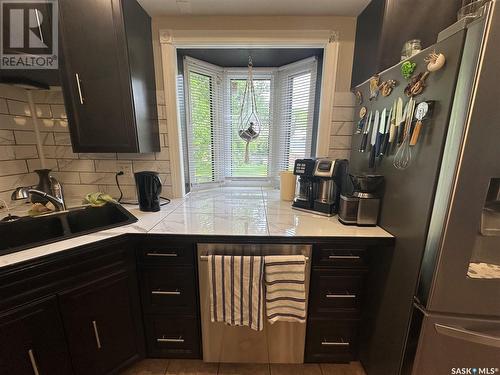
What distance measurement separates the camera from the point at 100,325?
3.56 ft

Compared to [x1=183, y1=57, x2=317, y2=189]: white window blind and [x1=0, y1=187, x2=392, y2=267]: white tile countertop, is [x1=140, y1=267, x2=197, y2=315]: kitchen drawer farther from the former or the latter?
[x1=183, y1=57, x2=317, y2=189]: white window blind

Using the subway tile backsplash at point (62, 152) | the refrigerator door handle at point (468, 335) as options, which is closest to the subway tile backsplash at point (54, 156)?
the subway tile backsplash at point (62, 152)

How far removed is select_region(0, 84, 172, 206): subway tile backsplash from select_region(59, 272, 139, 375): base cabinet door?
2.71ft

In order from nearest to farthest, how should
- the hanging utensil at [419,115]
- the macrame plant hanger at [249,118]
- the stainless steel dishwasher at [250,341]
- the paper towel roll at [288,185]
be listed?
the hanging utensil at [419,115]
the stainless steel dishwasher at [250,341]
the paper towel roll at [288,185]
the macrame plant hanger at [249,118]

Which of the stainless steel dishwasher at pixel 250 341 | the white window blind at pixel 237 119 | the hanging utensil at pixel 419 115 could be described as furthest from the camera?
the white window blind at pixel 237 119

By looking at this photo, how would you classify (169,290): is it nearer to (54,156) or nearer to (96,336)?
(96,336)

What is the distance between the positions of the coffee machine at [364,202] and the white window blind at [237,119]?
2.53 ft

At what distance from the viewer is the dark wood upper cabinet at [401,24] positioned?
1078mm

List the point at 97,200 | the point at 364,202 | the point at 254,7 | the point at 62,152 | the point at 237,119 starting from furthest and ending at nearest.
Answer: the point at 237,119 < the point at 62,152 < the point at 97,200 < the point at 254,7 < the point at 364,202

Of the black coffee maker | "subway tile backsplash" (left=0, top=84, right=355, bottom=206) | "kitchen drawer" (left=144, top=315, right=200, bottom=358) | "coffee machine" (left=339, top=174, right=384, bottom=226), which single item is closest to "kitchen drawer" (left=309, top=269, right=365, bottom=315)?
"coffee machine" (left=339, top=174, right=384, bottom=226)

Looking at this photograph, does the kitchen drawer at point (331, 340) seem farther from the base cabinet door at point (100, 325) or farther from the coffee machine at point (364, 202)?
the base cabinet door at point (100, 325)

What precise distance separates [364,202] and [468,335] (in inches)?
26.0

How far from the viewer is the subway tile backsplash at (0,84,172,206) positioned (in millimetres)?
1444

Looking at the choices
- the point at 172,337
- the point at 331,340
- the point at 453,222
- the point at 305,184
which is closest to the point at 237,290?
the point at 172,337
